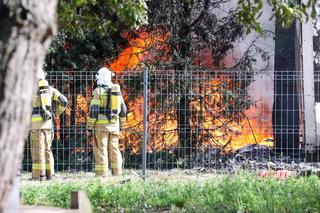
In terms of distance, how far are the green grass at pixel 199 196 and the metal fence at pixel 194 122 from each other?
369 cm

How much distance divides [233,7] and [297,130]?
15.5 ft

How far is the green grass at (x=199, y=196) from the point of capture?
7733 millimetres

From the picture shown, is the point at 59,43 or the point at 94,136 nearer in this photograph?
the point at 94,136

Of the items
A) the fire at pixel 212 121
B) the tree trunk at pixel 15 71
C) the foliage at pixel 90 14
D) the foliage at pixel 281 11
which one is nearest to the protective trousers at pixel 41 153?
the fire at pixel 212 121

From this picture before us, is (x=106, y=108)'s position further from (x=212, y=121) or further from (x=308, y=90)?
(x=308, y=90)

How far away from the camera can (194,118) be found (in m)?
14.0

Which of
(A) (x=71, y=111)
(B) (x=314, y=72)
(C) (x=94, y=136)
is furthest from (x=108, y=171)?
(B) (x=314, y=72)

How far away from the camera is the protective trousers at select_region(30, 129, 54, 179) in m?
11.8

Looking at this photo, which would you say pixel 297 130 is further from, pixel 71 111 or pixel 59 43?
pixel 59 43

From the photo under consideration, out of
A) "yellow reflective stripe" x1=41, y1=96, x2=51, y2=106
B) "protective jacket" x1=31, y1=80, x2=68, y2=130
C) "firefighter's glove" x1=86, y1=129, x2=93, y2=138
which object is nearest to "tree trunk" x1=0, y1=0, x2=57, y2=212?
"protective jacket" x1=31, y1=80, x2=68, y2=130

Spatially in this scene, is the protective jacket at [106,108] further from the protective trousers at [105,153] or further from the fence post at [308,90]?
the fence post at [308,90]

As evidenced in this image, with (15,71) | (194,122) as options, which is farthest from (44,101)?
(15,71)

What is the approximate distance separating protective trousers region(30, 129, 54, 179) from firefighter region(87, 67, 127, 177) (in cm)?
82

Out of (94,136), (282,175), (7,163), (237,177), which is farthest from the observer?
(94,136)
